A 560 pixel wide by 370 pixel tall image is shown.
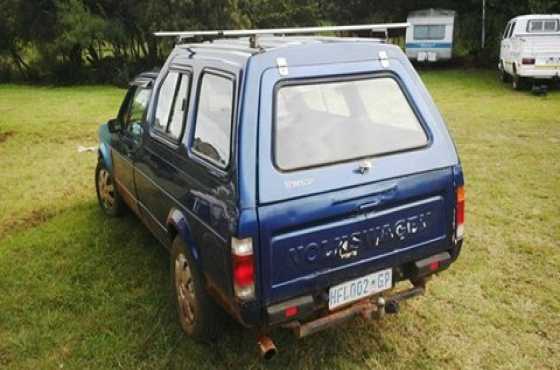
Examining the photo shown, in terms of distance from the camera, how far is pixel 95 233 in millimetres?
5277

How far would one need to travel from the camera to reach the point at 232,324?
3596 millimetres

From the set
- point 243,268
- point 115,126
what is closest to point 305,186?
point 243,268

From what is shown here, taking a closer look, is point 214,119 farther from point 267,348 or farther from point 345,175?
point 267,348

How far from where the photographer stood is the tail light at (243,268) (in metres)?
2.53

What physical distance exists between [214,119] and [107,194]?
3.03 metres

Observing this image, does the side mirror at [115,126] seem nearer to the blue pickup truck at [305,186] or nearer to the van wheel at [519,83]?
the blue pickup truck at [305,186]

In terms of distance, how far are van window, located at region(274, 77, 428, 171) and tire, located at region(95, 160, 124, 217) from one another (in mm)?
3106

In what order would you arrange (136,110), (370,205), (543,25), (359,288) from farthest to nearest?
1. (543,25)
2. (136,110)
3. (359,288)
4. (370,205)

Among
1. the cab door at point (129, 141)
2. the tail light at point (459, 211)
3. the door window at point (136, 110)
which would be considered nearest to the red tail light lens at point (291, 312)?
the tail light at point (459, 211)

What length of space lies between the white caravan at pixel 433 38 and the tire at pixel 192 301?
1701 cm

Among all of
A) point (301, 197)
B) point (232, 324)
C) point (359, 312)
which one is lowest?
point (232, 324)

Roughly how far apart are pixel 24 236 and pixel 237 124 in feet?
12.0

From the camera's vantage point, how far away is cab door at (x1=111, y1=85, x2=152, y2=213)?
441 centimetres

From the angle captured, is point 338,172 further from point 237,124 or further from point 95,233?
point 95,233
